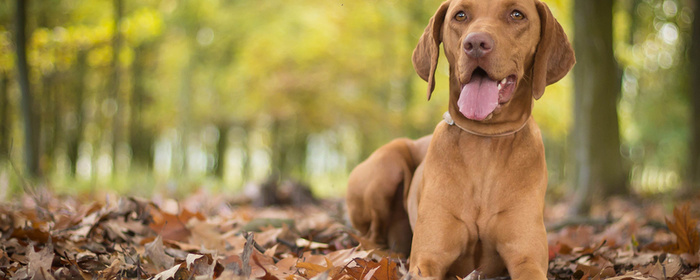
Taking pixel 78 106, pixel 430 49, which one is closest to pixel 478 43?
pixel 430 49

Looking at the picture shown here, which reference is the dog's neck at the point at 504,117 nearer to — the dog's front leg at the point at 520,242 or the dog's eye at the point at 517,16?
the dog's eye at the point at 517,16

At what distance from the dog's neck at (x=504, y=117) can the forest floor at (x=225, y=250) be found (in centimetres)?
80

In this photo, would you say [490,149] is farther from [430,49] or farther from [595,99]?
[595,99]

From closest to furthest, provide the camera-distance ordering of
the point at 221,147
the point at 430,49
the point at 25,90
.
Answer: the point at 430,49, the point at 25,90, the point at 221,147

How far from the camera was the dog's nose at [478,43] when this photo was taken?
8.74 ft

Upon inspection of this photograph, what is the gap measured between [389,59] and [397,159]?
49.0 feet

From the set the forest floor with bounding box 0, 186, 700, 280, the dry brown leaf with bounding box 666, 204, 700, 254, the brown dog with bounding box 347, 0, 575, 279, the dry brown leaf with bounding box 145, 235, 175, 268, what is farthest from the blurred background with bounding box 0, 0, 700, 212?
the brown dog with bounding box 347, 0, 575, 279

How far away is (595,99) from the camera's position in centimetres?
910

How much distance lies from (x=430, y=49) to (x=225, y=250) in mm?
1718

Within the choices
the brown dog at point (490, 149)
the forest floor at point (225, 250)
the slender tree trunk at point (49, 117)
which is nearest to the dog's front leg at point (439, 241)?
the brown dog at point (490, 149)

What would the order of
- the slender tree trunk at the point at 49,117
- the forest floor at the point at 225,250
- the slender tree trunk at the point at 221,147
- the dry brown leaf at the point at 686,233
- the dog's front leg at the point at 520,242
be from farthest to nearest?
the slender tree trunk at the point at 221,147 < the slender tree trunk at the point at 49,117 < the dry brown leaf at the point at 686,233 < the dog's front leg at the point at 520,242 < the forest floor at the point at 225,250

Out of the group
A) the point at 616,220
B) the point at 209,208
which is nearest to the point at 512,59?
the point at 616,220

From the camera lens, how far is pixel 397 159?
3955mm

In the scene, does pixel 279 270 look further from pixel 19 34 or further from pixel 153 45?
pixel 153 45
